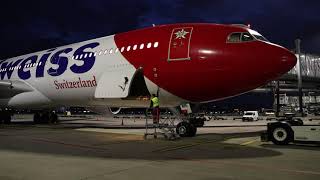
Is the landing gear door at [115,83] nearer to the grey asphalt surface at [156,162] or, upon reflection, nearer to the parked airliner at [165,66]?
the parked airliner at [165,66]

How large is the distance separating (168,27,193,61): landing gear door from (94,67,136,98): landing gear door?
2387 mm

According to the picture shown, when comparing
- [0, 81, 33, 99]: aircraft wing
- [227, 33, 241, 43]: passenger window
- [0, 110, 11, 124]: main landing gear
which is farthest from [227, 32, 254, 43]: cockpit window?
→ [0, 110, 11, 124]: main landing gear

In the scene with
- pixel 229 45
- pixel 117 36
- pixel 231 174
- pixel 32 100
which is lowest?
pixel 231 174

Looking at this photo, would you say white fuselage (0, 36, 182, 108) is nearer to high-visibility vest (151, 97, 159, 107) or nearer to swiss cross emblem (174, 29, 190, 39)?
high-visibility vest (151, 97, 159, 107)

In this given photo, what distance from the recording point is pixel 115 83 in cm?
1872

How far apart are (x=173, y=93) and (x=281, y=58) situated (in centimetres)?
519

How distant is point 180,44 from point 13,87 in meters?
14.7

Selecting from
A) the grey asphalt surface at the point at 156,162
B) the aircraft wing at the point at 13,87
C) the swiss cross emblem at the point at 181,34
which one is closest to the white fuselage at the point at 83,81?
the aircraft wing at the point at 13,87

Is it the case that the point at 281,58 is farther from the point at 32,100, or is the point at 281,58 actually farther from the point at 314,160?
the point at 32,100

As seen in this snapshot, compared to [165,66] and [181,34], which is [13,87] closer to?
[165,66]

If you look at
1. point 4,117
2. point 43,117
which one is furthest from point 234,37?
point 4,117

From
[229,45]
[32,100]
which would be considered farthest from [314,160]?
[32,100]

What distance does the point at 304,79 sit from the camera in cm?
8662

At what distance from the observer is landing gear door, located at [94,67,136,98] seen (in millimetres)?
18188
